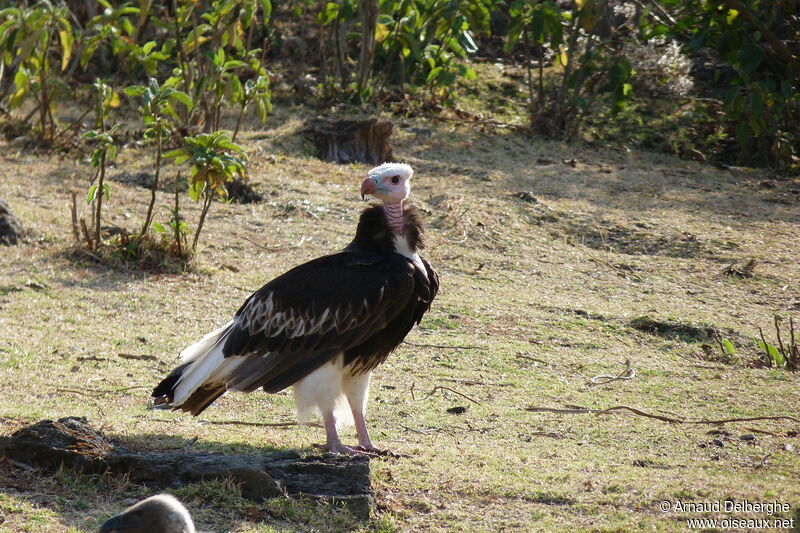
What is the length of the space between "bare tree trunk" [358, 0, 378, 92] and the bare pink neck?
6.68 meters

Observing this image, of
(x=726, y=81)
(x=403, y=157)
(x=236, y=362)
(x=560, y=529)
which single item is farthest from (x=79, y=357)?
(x=726, y=81)

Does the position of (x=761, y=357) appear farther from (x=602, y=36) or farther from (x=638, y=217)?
(x=602, y=36)

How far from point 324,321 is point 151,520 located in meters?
1.76

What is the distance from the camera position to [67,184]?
9.55m


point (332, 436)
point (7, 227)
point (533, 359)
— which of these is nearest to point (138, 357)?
point (332, 436)

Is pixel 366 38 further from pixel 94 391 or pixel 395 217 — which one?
pixel 94 391

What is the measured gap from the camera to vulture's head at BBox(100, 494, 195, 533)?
339 centimetres

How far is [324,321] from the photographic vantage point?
500 cm

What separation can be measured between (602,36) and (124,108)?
244 inches

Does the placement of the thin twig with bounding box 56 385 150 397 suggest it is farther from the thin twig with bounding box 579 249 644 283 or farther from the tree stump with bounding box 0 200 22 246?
the thin twig with bounding box 579 249 644 283

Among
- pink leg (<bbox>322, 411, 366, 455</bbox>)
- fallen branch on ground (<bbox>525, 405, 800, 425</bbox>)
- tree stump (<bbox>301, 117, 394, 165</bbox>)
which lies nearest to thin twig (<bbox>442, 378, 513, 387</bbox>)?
fallen branch on ground (<bbox>525, 405, 800, 425</bbox>)

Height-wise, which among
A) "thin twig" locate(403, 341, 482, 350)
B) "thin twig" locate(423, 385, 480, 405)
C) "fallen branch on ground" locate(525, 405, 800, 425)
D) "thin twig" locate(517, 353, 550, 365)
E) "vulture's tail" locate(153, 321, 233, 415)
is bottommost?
"thin twig" locate(403, 341, 482, 350)

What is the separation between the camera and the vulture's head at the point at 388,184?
5297mm

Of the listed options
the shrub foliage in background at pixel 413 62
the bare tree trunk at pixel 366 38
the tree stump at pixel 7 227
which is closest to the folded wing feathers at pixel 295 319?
the tree stump at pixel 7 227
